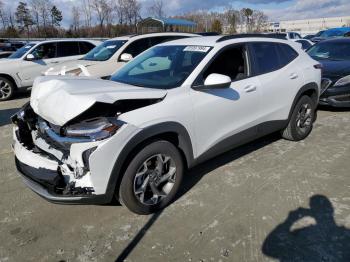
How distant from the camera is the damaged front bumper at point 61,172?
281 centimetres

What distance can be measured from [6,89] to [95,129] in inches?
317

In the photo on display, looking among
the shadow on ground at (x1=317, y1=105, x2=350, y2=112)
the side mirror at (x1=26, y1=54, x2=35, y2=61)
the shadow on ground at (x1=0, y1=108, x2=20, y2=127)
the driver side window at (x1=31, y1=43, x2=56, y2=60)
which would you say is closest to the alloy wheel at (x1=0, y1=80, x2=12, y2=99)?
the side mirror at (x1=26, y1=54, x2=35, y2=61)

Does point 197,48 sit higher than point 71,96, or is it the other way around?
point 197,48

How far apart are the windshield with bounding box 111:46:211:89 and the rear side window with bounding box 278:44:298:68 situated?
1.51 metres

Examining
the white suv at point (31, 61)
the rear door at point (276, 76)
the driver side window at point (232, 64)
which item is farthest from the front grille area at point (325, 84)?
the white suv at point (31, 61)

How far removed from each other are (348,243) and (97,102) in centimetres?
251

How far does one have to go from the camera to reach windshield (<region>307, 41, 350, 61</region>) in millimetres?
8137

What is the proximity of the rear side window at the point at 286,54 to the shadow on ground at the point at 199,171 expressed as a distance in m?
1.32

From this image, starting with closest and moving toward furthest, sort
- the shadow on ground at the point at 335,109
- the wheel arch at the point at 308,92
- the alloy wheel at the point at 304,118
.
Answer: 1. the wheel arch at the point at 308,92
2. the alloy wheel at the point at 304,118
3. the shadow on ground at the point at 335,109

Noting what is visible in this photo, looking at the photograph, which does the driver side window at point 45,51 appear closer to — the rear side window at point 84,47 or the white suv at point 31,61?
the white suv at point 31,61

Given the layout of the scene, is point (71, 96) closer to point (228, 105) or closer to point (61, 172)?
point (61, 172)

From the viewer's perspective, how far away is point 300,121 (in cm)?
535

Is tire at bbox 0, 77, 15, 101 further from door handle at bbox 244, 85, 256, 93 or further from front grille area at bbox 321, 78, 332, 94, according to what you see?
front grille area at bbox 321, 78, 332, 94

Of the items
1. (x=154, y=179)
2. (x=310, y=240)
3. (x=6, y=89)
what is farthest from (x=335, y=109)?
(x=6, y=89)
